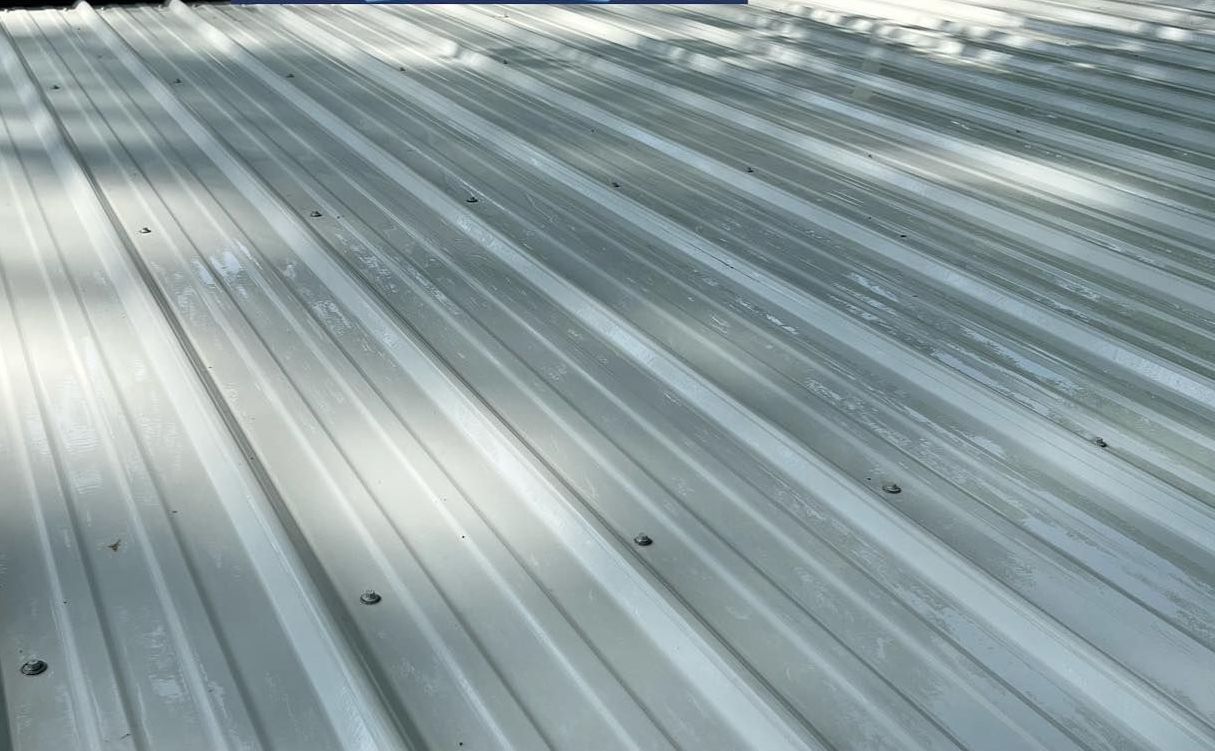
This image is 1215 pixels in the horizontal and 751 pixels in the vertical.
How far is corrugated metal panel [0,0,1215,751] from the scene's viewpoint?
1296 millimetres

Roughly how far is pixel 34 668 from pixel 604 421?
2.79ft

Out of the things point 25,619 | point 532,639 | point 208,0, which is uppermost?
point 208,0

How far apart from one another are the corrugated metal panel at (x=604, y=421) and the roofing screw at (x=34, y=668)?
1 cm

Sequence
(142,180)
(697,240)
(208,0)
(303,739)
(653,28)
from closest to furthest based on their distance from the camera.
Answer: (303,739), (697,240), (142,180), (653,28), (208,0)

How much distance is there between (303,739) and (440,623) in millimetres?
223

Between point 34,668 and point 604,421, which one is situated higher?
point 34,668

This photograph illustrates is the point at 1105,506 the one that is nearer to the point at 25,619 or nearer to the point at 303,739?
the point at 303,739

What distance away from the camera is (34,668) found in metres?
1.24

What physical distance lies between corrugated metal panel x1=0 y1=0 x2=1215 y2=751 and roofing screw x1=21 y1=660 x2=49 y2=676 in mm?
15

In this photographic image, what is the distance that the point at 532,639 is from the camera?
1.36m

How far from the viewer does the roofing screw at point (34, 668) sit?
1.24m

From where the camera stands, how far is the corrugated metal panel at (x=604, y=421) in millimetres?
1296

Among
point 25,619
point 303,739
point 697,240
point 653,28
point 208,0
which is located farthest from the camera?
point 208,0

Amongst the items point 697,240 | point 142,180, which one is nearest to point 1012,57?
point 697,240
